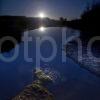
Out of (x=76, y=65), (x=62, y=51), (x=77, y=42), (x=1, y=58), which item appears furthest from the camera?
(x=77, y=42)

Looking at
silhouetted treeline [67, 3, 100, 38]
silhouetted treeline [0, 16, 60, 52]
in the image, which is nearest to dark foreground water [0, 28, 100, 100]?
silhouetted treeline [0, 16, 60, 52]

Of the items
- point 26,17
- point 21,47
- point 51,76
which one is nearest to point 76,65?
point 51,76

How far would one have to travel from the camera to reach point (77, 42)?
16500 millimetres

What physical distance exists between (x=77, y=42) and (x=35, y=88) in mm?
8464

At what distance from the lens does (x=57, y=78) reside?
9922 mm

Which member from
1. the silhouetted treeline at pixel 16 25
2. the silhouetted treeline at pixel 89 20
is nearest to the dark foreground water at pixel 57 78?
the silhouetted treeline at pixel 16 25

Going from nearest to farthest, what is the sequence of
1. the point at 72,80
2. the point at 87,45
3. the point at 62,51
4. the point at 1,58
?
1. the point at 72,80
2. the point at 1,58
3. the point at 62,51
4. the point at 87,45

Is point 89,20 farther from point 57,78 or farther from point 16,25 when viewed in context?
point 57,78

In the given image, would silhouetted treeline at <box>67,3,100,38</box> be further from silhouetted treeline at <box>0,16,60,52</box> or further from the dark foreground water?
the dark foreground water

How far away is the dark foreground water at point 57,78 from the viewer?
8.52m

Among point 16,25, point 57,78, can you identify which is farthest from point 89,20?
point 57,78

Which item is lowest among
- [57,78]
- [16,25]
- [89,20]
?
[57,78]

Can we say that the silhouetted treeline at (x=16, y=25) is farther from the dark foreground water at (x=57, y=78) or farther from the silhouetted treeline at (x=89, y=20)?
the dark foreground water at (x=57, y=78)

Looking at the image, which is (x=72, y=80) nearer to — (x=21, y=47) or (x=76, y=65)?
(x=76, y=65)
